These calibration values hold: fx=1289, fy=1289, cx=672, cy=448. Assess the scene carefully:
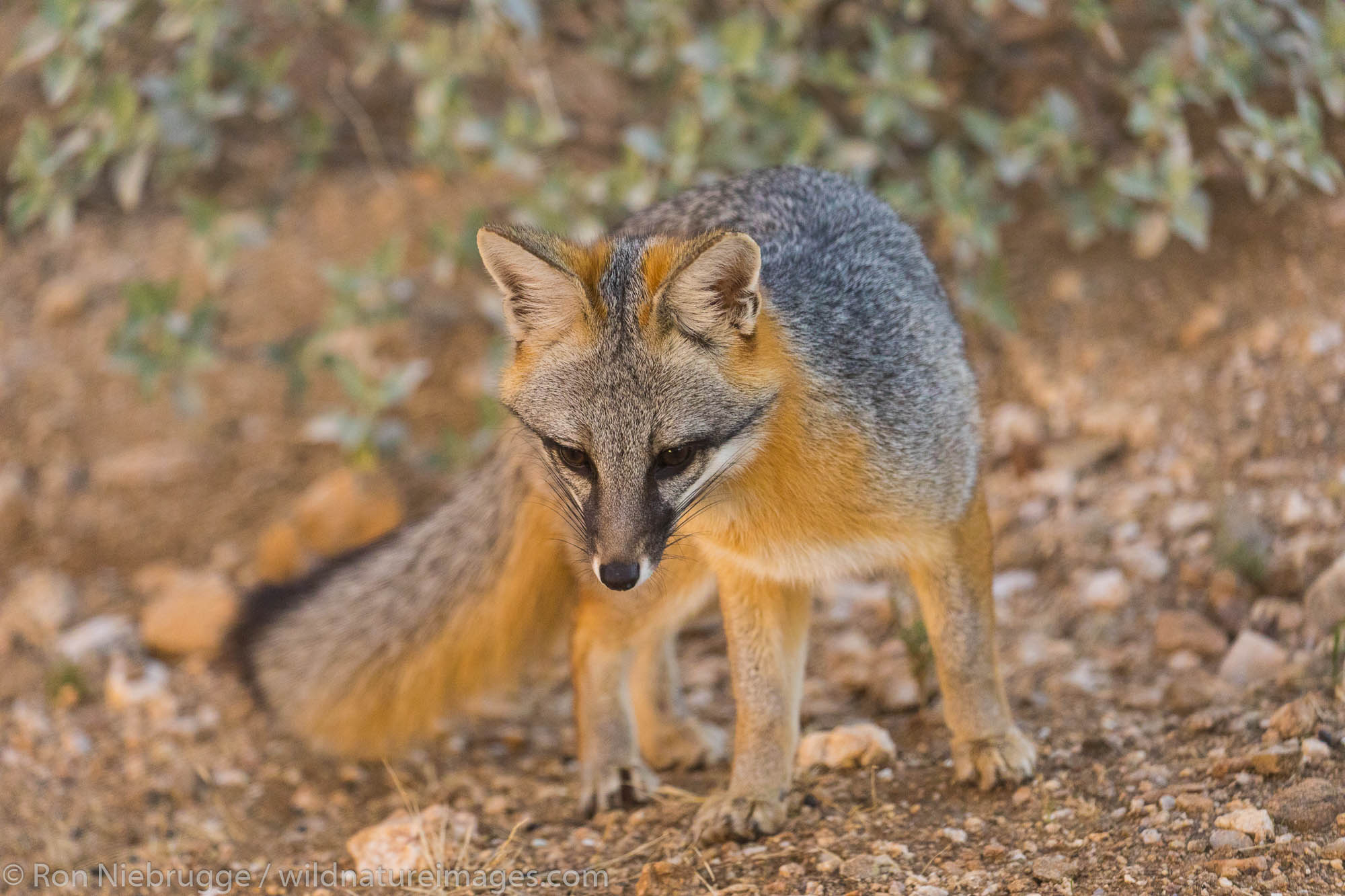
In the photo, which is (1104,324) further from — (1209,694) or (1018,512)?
(1209,694)

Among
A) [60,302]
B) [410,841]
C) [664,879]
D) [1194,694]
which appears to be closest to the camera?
[664,879]

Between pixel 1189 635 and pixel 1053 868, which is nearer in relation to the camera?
pixel 1053 868

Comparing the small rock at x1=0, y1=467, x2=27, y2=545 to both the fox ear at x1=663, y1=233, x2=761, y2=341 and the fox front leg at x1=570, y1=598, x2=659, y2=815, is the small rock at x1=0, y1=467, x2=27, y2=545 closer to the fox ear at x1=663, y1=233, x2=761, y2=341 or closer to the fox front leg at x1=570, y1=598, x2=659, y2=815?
the fox front leg at x1=570, y1=598, x2=659, y2=815

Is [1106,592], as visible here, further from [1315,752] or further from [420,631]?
[420,631]

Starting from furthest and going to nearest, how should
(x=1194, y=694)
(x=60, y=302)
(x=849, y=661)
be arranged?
1. (x=60, y=302)
2. (x=849, y=661)
3. (x=1194, y=694)

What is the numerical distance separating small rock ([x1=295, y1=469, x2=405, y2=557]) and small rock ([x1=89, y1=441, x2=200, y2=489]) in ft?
1.77

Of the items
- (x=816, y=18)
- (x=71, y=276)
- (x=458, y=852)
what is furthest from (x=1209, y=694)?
(x=71, y=276)

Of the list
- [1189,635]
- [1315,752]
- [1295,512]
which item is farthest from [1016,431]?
[1315,752]

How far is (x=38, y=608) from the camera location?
4352 mm

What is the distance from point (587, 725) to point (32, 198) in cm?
253

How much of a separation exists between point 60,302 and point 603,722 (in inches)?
134

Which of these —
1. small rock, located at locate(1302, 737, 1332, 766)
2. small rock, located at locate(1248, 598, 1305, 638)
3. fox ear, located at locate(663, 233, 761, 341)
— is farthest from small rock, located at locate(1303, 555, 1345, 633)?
fox ear, located at locate(663, 233, 761, 341)

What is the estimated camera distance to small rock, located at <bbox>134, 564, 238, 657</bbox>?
418 centimetres

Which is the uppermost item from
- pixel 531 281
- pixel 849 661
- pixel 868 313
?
pixel 531 281
